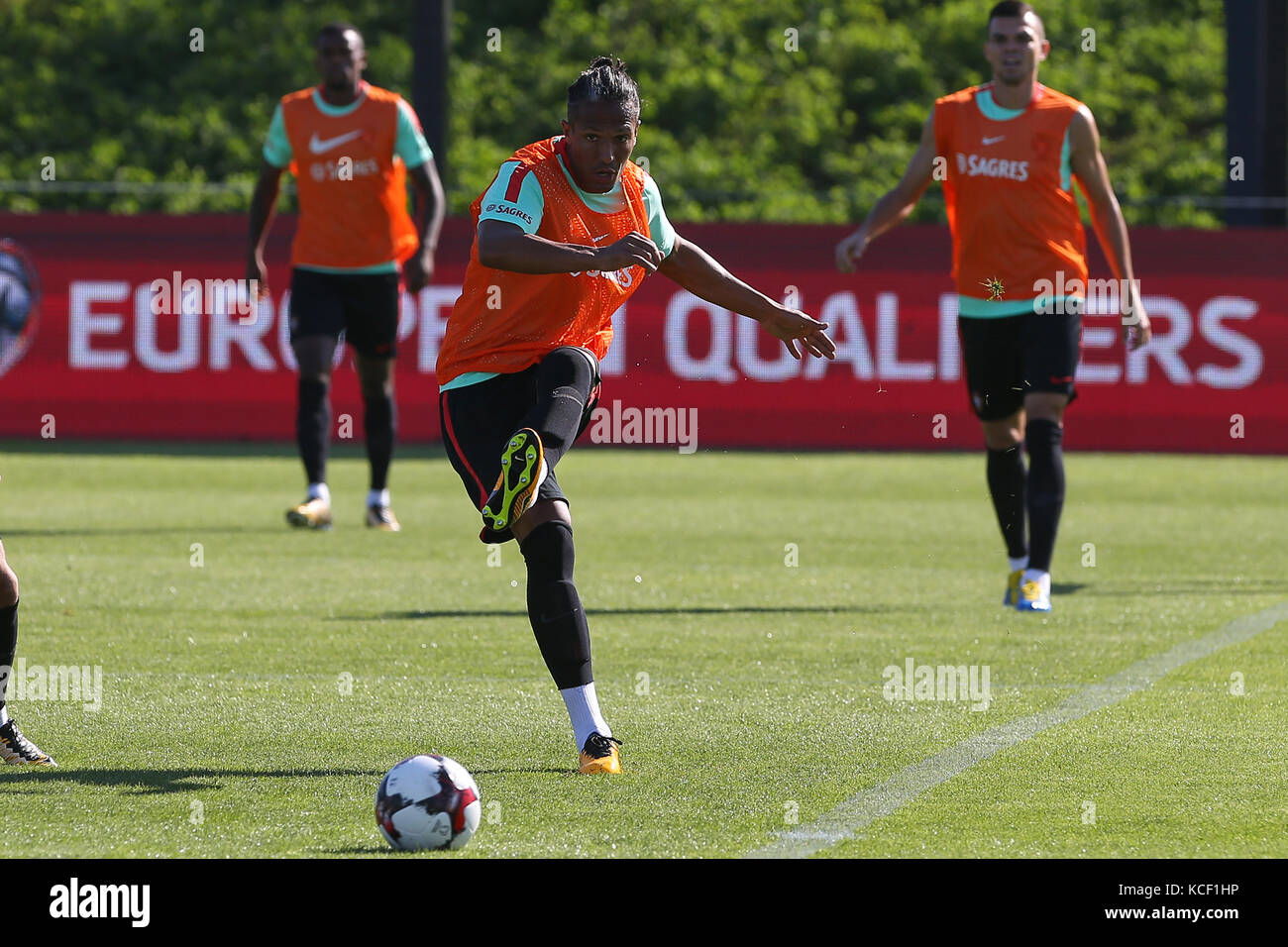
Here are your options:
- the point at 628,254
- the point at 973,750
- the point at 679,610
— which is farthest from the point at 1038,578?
the point at 628,254

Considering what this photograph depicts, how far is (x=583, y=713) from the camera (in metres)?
5.48

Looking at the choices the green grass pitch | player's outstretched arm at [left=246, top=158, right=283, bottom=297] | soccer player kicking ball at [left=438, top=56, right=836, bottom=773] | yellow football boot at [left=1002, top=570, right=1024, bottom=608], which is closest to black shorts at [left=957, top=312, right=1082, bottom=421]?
yellow football boot at [left=1002, top=570, right=1024, bottom=608]

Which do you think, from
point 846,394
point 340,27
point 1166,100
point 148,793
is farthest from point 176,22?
point 148,793

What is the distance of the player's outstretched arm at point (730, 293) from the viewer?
19.6 feet

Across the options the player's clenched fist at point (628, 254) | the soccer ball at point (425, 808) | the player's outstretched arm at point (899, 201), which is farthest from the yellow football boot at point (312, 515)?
the soccer ball at point (425, 808)

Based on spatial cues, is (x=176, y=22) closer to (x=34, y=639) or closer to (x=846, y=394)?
(x=846, y=394)

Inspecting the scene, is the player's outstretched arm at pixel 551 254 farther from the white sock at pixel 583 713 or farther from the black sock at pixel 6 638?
the black sock at pixel 6 638

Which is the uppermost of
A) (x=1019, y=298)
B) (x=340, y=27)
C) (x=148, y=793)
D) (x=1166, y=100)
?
(x=1166, y=100)

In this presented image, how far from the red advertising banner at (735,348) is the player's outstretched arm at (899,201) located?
7.12 metres

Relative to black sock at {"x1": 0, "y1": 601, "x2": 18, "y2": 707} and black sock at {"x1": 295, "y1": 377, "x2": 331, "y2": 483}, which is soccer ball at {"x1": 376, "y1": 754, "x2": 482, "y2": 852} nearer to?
black sock at {"x1": 0, "y1": 601, "x2": 18, "y2": 707}

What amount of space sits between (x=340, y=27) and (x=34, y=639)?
15.7 ft

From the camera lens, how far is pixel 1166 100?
92.2ft

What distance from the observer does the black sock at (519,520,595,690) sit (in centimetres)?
551

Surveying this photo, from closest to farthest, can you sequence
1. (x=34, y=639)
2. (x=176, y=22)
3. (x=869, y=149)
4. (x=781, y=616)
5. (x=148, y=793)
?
(x=148, y=793) → (x=34, y=639) → (x=781, y=616) → (x=869, y=149) → (x=176, y=22)
